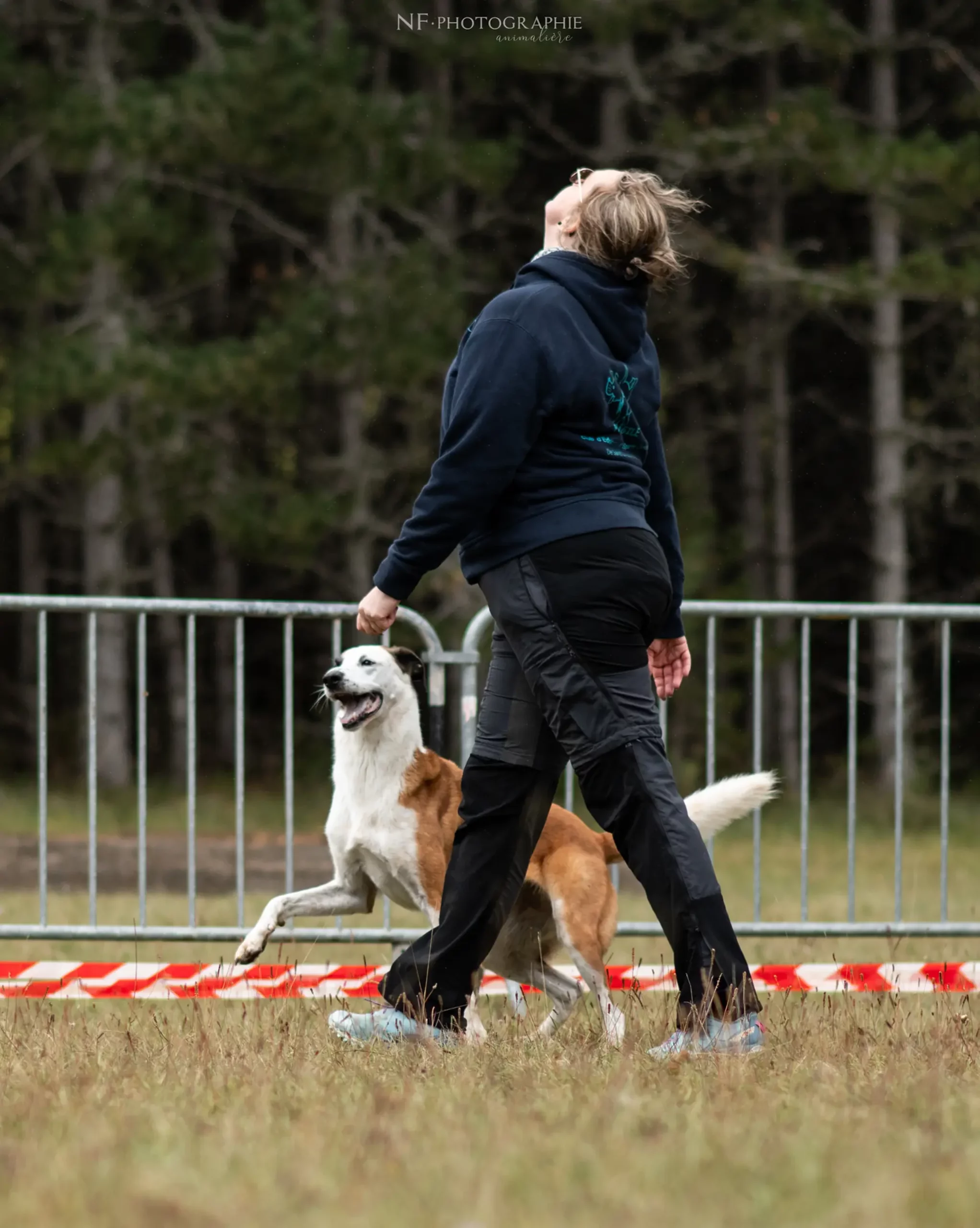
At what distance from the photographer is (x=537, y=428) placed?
160 inches

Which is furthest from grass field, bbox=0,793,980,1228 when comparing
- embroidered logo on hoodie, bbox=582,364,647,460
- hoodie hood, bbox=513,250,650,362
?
hoodie hood, bbox=513,250,650,362

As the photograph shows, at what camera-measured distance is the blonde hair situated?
13.7ft

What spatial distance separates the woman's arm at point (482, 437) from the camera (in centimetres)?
402

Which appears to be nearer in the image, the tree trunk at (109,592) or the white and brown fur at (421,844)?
the white and brown fur at (421,844)

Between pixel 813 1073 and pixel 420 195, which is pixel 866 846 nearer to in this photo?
pixel 420 195

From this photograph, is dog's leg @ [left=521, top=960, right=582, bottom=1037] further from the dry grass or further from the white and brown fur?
the dry grass

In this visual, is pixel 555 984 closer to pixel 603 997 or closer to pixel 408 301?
pixel 603 997

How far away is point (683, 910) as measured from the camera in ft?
13.2

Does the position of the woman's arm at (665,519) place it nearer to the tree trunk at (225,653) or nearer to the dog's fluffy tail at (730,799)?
the dog's fluffy tail at (730,799)

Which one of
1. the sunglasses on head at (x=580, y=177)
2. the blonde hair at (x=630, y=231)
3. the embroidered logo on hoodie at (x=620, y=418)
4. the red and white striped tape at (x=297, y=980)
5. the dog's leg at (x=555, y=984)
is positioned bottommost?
the red and white striped tape at (x=297, y=980)

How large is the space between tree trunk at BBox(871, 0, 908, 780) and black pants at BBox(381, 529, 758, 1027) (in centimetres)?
1210

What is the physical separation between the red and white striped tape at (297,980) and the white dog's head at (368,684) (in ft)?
2.56

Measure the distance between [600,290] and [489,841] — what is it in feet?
4.43

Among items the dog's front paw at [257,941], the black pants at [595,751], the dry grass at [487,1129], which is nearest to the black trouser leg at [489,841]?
the black pants at [595,751]
